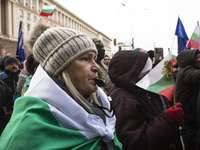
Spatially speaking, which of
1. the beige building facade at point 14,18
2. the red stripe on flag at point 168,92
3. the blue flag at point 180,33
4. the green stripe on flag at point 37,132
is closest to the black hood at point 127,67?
the red stripe on flag at point 168,92

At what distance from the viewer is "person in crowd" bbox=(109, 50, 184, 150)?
5.64 feet

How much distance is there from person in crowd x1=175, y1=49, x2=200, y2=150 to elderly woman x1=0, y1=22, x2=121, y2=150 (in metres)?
2.14

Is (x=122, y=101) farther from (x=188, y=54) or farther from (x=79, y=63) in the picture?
(x=188, y=54)

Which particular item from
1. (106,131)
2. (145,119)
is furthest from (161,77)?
(106,131)

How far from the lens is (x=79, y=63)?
1.37m

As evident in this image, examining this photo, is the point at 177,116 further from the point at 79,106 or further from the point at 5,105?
the point at 5,105

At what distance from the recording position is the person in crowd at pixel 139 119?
172 cm

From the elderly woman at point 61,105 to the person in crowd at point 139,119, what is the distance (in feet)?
0.90

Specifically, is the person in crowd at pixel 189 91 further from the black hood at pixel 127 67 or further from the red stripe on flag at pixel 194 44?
the black hood at pixel 127 67

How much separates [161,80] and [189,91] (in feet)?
4.78

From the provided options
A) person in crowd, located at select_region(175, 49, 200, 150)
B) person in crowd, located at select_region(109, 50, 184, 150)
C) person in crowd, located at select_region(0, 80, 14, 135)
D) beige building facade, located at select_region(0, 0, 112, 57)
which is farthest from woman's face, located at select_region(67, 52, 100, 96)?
beige building facade, located at select_region(0, 0, 112, 57)

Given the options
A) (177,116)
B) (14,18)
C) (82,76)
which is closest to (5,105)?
(82,76)

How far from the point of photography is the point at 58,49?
1.34 m

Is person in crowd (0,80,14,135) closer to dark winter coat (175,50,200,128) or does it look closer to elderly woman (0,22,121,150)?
elderly woman (0,22,121,150)
